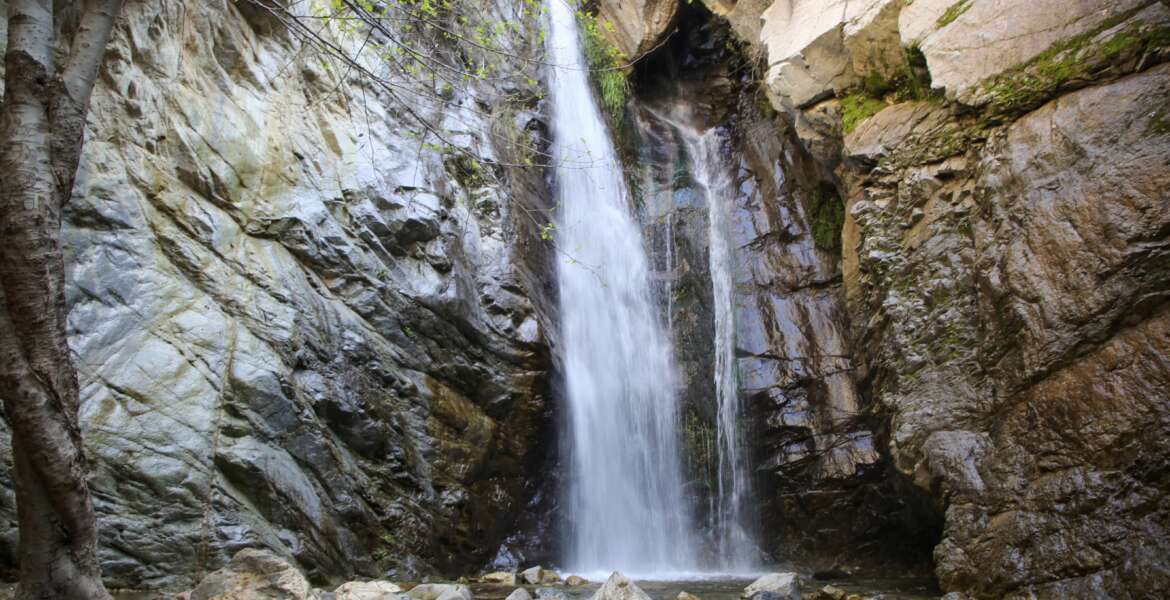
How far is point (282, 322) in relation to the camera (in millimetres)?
6426

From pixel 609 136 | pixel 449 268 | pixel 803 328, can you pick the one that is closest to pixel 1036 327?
pixel 803 328

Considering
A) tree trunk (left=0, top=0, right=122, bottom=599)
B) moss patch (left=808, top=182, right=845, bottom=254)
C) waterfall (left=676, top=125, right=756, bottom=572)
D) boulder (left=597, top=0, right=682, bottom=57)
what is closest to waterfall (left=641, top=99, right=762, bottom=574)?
waterfall (left=676, top=125, right=756, bottom=572)

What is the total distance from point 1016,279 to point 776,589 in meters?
3.00

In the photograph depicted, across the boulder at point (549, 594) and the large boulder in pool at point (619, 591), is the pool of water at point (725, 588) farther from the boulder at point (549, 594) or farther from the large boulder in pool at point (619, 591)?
the large boulder in pool at point (619, 591)

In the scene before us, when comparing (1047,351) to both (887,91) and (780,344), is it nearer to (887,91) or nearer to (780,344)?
(887,91)

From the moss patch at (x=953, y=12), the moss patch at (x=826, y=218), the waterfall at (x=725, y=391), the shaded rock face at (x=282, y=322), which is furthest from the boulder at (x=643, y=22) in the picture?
the moss patch at (x=953, y=12)

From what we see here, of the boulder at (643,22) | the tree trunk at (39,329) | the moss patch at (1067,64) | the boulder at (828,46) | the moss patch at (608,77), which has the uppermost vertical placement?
the boulder at (643,22)

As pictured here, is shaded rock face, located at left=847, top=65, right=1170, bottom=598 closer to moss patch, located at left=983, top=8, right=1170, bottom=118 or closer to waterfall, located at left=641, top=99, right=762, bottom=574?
moss patch, located at left=983, top=8, right=1170, bottom=118

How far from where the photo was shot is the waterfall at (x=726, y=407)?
855cm

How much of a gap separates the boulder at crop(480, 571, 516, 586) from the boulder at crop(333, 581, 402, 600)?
70.0 inches

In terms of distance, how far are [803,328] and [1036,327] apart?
12.2 ft

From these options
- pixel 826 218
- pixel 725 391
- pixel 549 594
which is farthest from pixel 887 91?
pixel 549 594

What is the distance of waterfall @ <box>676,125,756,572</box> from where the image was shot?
8555 millimetres

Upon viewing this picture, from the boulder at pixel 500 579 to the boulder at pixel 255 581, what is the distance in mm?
3045
